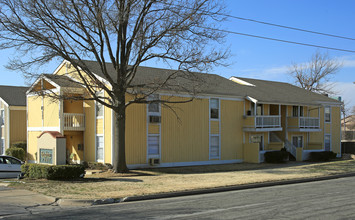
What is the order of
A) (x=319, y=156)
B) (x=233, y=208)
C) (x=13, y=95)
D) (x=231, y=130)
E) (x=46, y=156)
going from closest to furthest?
(x=233, y=208), (x=46, y=156), (x=231, y=130), (x=319, y=156), (x=13, y=95)

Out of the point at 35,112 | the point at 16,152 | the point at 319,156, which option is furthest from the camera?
the point at 319,156

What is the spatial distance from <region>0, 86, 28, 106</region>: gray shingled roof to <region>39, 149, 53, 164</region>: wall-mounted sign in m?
17.0

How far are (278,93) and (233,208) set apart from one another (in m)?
27.0

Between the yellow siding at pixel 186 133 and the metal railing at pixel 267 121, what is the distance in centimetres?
469

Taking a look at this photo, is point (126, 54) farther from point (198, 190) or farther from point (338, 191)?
point (338, 191)

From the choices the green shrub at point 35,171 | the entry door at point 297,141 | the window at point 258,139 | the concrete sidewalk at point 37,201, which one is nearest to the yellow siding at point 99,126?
the green shrub at point 35,171

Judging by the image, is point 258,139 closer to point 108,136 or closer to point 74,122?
point 108,136

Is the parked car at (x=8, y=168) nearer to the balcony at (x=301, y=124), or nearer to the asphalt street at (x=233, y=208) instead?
the asphalt street at (x=233, y=208)

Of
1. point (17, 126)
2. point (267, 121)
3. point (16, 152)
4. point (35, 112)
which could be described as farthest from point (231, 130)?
→ point (17, 126)

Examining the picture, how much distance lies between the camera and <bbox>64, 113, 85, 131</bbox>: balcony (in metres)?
26.9

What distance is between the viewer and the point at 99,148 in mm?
26188

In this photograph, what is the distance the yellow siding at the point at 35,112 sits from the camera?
98.9 feet

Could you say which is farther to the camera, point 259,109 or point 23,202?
point 259,109

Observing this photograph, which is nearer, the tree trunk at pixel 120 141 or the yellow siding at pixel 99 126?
the tree trunk at pixel 120 141
